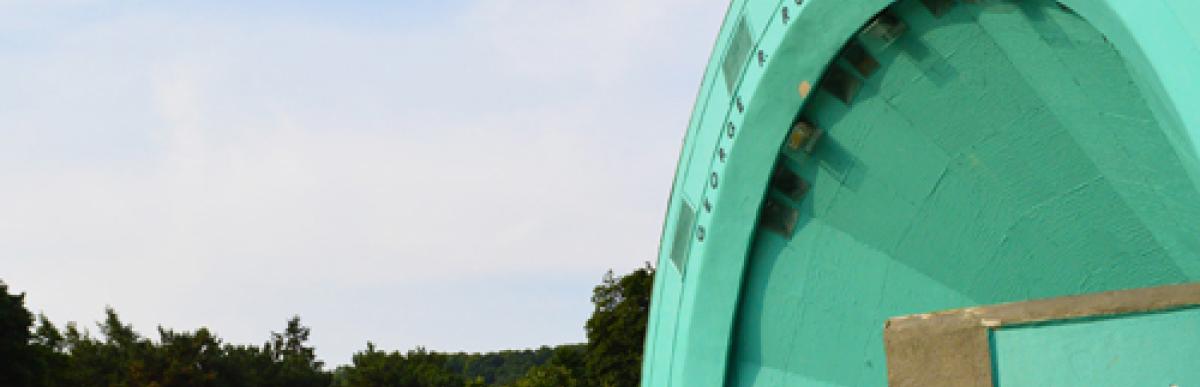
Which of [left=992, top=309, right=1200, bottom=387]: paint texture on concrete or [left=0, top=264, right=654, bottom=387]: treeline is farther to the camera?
[left=0, top=264, right=654, bottom=387]: treeline

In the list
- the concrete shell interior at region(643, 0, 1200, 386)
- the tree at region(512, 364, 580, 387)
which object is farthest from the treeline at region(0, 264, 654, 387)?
the concrete shell interior at region(643, 0, 1200, 386)

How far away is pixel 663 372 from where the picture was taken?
937 centimetres

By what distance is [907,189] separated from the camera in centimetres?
752

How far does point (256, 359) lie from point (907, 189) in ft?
162

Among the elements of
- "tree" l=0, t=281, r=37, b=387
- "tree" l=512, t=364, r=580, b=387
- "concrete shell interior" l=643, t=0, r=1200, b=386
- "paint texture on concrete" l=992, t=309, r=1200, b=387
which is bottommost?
"paint texture on concrete" l=992, t=309, r=1200, b=387

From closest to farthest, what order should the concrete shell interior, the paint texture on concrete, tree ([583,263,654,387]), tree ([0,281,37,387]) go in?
the paint texture on concrete < the concrete shell interior < tree ([0,281,37,387]) < tree ([583,263,654,387])

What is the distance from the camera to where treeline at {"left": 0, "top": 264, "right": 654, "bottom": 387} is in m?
34.6

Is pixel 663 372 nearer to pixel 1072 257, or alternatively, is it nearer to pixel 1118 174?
pixel 1072 257

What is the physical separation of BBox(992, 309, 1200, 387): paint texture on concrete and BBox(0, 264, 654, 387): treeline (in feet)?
108

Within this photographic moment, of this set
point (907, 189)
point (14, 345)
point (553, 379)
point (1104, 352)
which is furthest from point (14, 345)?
point (1104, 352)

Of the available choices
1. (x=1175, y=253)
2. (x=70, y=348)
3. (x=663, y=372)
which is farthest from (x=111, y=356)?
(x=1175, y=253)

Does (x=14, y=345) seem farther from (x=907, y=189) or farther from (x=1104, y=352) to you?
(x=1104, y=352)

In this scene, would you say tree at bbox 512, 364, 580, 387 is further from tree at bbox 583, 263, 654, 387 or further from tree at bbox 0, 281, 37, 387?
tree at bbox 0, 281, 37, 387

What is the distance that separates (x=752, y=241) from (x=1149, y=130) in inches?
121
